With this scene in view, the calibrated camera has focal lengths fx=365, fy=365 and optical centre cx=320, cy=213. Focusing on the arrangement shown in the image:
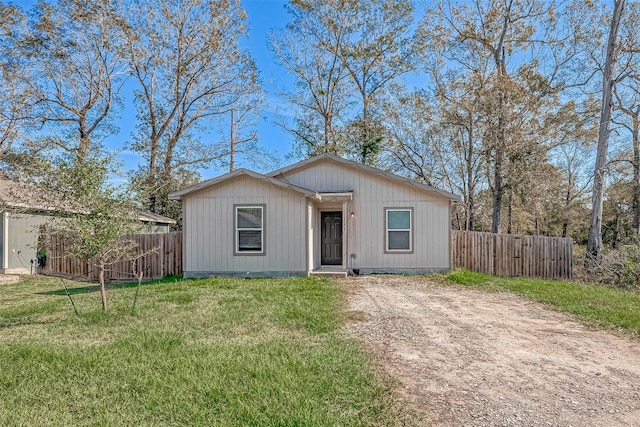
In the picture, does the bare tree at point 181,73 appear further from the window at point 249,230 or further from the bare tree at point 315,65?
the window at point 249,230

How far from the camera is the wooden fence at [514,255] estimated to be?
11.7 metres

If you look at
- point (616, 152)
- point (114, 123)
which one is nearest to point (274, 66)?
point (114, 123)

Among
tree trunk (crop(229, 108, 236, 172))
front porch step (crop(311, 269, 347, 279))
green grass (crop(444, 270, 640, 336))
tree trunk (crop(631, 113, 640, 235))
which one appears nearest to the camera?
green grass (crop(444, 270, 640, 336))

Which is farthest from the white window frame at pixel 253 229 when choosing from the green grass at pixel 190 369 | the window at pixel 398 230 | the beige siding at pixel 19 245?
the beige siding at pixel 19 245

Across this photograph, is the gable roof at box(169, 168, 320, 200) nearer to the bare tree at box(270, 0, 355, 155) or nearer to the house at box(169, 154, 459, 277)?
the house at box(169, 154, 459, 277)

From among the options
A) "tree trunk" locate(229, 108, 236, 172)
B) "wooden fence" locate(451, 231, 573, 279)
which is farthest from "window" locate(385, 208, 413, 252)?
"tree trunk" locate(229, 108, 236, 172)

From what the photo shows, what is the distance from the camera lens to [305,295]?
7.82 metres

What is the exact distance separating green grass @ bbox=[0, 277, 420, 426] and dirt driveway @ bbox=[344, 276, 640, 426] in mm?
430

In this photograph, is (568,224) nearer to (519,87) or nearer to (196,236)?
(519,87)

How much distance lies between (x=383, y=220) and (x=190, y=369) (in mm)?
8563

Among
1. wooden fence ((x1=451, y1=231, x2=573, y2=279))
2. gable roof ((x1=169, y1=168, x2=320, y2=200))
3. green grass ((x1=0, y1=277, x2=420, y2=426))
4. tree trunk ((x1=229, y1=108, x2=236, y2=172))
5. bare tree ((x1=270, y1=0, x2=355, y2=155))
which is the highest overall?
bare tree ((x1=270, y1=0, x2=355, y2=155))

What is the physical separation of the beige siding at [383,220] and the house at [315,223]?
3 cm

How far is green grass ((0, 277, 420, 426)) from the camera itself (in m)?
2.91

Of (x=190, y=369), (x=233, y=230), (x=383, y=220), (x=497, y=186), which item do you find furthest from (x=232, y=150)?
(x=190, y=369)
